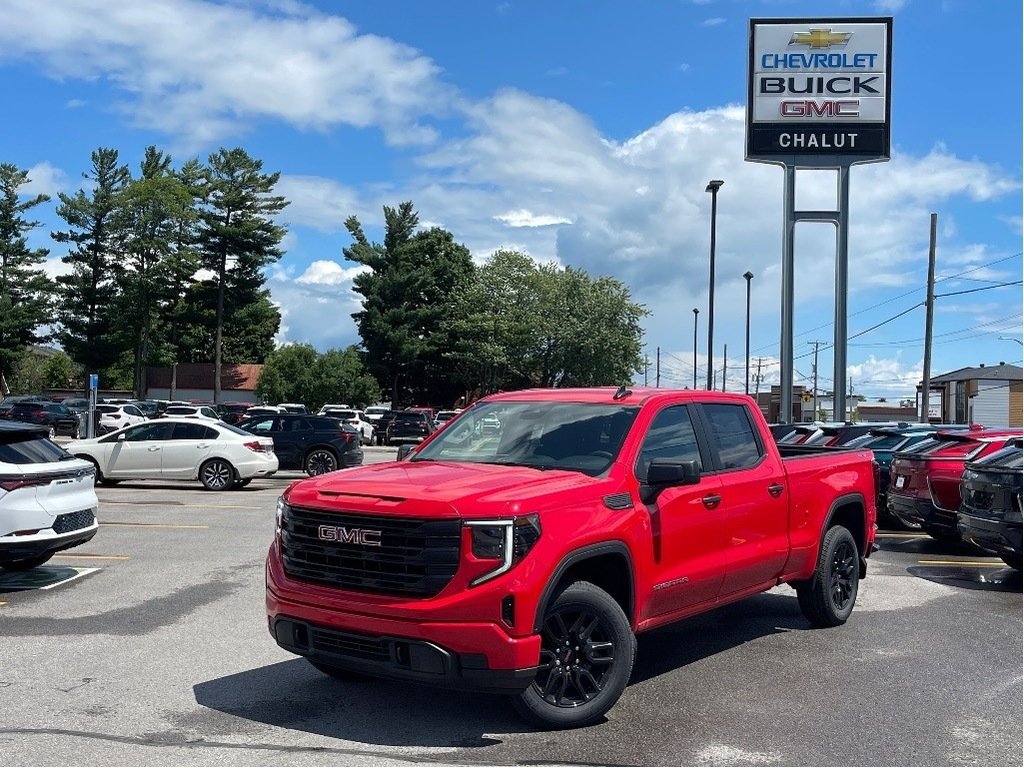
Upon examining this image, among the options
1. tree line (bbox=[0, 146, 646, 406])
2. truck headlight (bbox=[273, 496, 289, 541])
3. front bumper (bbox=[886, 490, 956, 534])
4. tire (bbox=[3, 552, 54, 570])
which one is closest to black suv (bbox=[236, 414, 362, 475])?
tire (bbox=[3, 552, 54, 570])

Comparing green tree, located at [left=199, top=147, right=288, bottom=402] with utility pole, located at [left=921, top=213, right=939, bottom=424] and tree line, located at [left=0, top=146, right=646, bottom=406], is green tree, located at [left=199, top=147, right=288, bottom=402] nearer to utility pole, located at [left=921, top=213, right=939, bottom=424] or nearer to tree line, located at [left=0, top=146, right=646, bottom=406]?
tree line, located at [left=0, top=146, right=646, bottom=406]

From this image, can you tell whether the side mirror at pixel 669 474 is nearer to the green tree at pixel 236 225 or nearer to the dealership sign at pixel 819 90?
the dealership sign at pixel 819 90

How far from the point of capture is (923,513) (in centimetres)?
1302

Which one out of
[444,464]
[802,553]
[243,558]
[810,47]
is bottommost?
[243,558]

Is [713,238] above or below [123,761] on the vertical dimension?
above

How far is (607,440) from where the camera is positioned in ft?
21.2

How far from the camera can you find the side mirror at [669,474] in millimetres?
6000

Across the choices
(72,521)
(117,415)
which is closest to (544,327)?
(117,415)

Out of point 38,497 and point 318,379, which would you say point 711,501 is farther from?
point 318,379

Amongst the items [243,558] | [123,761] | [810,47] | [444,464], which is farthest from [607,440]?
[810,47]

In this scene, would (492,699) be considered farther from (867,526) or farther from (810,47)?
(810,47)

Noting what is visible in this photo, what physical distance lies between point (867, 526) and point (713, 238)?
28.0 m

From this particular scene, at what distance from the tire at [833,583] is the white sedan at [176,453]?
15.4 meters

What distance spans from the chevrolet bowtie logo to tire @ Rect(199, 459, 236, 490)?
22951 mm
